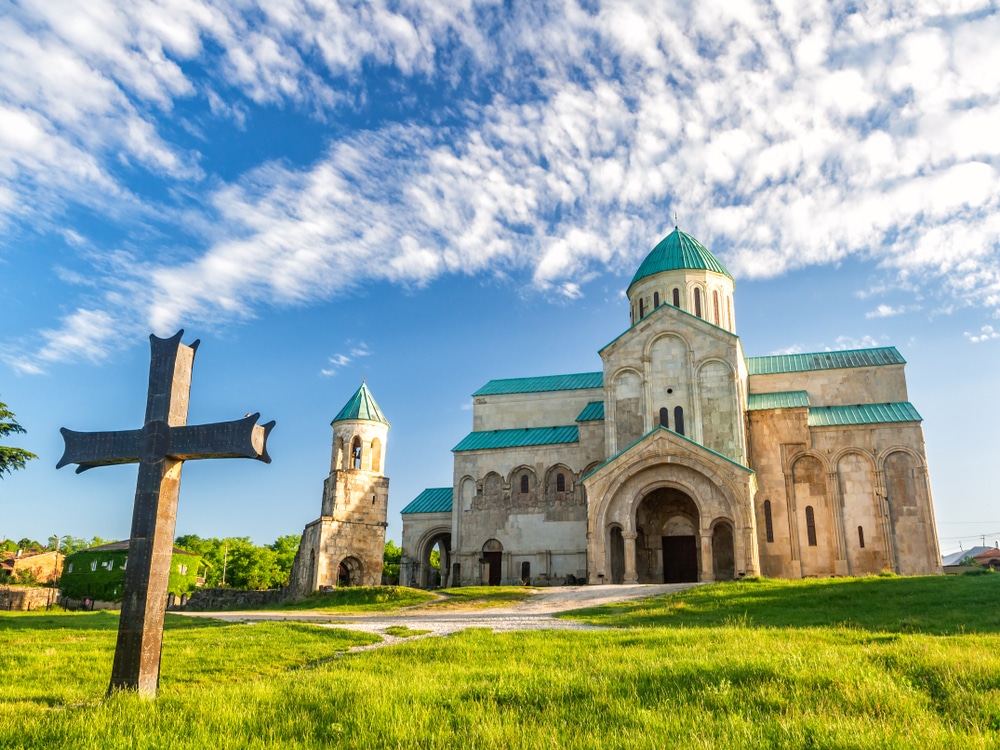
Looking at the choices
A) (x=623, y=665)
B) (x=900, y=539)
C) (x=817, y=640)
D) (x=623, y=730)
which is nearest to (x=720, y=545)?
(x=900, y=539)

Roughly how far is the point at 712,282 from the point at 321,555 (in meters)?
21.4

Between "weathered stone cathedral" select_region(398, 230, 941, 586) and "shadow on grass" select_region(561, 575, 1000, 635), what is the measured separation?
640 centimetres

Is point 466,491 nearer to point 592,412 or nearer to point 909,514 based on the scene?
point 592,412

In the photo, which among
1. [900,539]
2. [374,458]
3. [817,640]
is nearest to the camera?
[817,640]

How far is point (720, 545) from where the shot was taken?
94.8ft

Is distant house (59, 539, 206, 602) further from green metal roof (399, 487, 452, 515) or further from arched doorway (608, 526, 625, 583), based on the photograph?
arched doorway (608, 526, 625, 583)

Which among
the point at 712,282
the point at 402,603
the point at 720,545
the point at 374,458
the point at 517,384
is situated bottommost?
the point at 402,603

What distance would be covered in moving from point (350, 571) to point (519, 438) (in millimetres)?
10160

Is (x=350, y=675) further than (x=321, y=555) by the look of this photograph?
No

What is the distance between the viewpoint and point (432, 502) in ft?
126

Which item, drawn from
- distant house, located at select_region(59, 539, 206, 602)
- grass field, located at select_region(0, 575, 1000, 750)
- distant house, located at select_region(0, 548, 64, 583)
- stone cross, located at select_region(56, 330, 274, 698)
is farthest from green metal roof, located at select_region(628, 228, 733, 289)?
distant house, located at select_region(0, 548, 64, 583)

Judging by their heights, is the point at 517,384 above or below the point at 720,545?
above

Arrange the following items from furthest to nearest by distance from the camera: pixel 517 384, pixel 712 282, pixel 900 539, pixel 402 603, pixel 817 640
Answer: pixel 517 384, pixel 712 282, pixel 900 539, pixel 402 603, pixel 817 640

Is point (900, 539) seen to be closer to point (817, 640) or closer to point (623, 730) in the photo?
point (817, 640)
